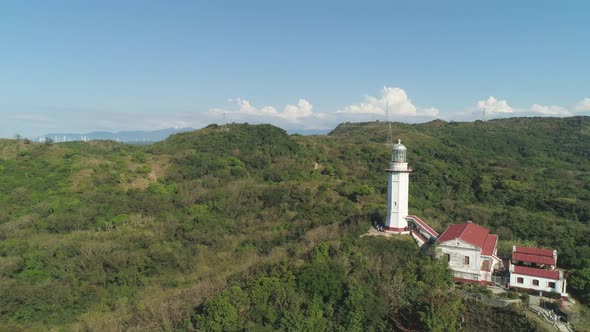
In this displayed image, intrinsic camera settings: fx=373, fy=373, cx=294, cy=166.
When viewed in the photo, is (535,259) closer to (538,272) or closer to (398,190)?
(538,272)

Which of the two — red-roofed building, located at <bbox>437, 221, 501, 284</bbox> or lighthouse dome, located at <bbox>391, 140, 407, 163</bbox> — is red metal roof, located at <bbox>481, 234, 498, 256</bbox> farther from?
lighthouse dome, located at <bbox>391, 140, 407, 163</bbox>

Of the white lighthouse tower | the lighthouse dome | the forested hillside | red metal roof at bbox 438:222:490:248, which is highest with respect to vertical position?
the lighthouse dome

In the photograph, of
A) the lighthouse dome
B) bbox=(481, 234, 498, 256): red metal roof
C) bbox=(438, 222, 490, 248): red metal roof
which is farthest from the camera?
the lighthouse dome

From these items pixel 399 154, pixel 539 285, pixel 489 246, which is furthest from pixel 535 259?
pixel 399 154

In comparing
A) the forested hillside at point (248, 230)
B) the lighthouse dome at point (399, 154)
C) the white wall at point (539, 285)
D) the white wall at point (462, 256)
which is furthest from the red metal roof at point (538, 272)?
the lighthouse dome at point (399, 154)

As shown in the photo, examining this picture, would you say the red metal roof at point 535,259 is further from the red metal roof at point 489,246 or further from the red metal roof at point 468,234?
the red metal roof at point 468,234

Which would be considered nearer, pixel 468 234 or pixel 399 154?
pixel 468 234

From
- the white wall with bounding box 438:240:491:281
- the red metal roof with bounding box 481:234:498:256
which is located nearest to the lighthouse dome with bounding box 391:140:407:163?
the white wall with bounding box 438:240:491:281

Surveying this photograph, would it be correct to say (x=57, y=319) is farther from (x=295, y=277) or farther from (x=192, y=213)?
(x=192, y=213)
